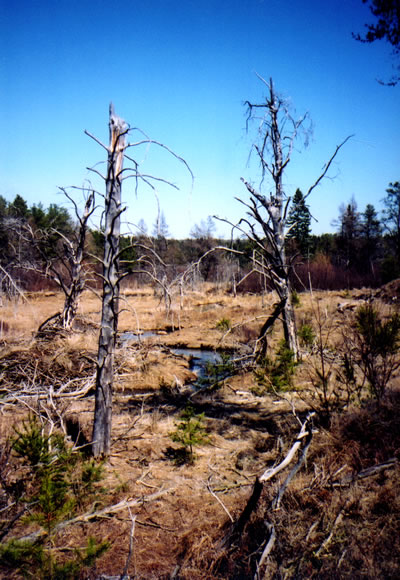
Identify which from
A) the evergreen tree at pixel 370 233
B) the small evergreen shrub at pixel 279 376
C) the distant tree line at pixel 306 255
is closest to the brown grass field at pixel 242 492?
the small evergreen shrub at pixel 279 376

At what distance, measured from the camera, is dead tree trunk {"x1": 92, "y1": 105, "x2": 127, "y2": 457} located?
17.7 ft

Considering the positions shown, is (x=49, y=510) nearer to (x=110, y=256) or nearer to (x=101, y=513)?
(x=101, y=513)

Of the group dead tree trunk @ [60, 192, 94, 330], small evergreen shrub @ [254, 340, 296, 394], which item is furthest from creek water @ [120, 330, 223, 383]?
small evergreen shrub @ [254, 340, 296, 394]

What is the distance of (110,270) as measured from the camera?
5.39m

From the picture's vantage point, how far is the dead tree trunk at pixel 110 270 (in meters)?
5.38

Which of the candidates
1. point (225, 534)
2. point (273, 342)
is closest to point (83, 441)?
point (225, 534)

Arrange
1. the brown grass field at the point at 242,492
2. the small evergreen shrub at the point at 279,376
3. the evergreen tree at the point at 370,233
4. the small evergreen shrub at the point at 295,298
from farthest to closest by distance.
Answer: the evergreen tree at the point at 370,233
the small evergreen shrub at the point at 295,298
the small evergreen shrub at the point at 279,376
the brown grass field at the point at 242,492

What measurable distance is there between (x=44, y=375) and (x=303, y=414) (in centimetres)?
684

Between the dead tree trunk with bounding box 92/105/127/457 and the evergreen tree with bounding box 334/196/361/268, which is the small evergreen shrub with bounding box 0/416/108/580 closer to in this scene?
the dead tree trunk with bounding box 92/105/127/457

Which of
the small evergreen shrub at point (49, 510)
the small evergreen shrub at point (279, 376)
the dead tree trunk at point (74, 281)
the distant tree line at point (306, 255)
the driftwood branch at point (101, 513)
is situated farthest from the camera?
the distant tree line at point (306, 255)

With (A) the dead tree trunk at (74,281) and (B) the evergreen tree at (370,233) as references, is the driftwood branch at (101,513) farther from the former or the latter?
(B) the evergreen tree at (370,233)

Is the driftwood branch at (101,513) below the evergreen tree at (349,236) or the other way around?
below

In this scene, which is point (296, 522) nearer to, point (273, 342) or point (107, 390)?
point (107, 390)

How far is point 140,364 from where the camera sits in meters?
12.5
